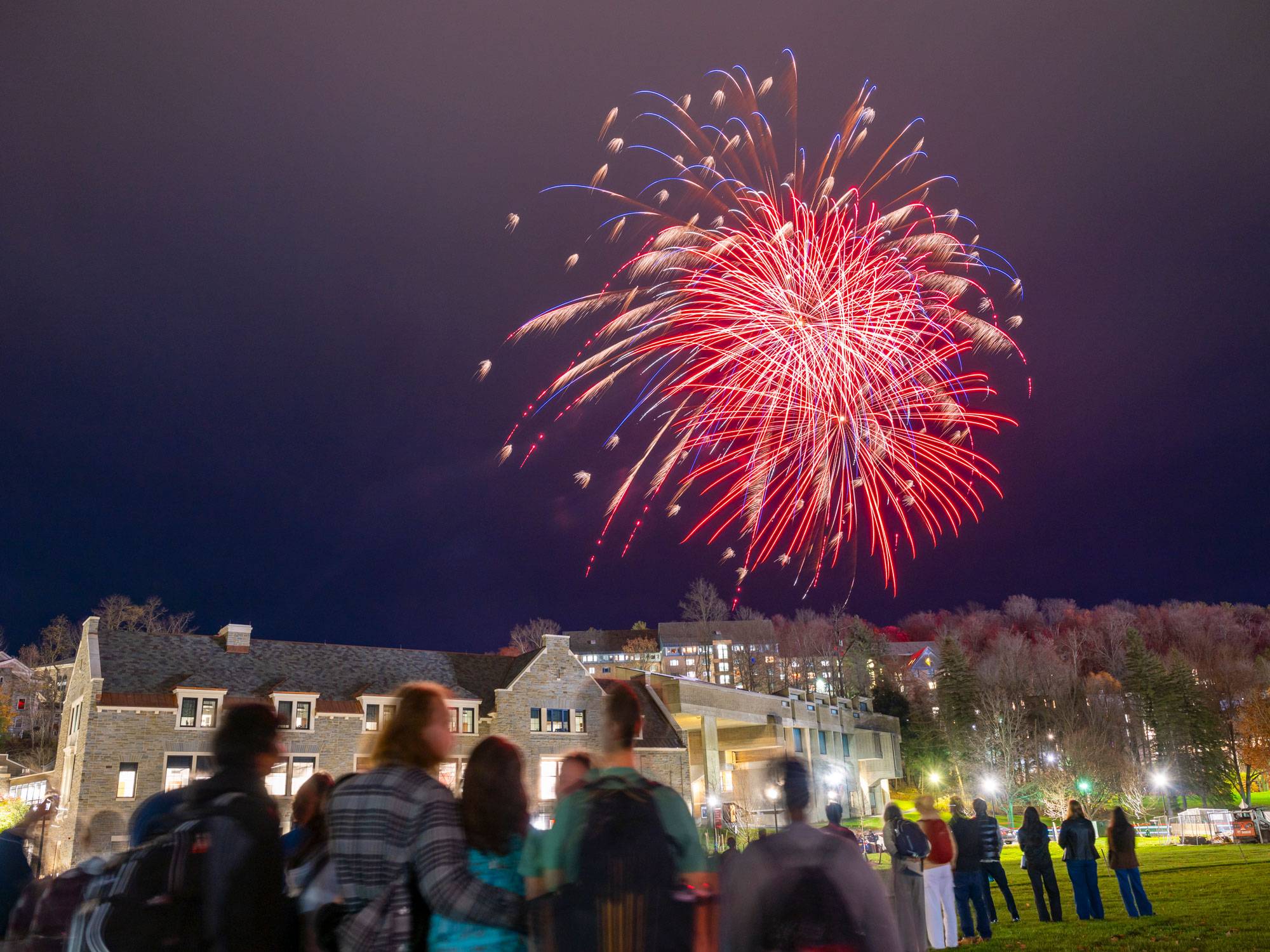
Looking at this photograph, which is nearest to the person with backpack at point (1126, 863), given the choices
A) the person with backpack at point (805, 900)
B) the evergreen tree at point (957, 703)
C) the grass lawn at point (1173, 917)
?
the grass lawn at point (1173, 917)

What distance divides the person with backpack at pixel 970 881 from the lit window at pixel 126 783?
99.9ft

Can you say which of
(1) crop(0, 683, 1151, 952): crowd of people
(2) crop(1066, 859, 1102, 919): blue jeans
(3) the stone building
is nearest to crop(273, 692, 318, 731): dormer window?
(3) the stone building

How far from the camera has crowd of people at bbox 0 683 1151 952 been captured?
3.55m

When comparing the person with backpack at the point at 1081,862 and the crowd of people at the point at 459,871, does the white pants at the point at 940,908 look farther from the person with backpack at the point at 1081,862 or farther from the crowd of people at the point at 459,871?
the crowd of people at the point at 459,871

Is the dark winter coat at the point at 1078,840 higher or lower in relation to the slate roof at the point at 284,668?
lower

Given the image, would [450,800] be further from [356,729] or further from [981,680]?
[981,680]

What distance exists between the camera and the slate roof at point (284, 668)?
114 feet

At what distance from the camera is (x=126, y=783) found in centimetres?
3173

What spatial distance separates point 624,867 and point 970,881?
9.29 metres

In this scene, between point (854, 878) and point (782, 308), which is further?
point (782, 308)

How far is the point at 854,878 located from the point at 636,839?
1.15 m

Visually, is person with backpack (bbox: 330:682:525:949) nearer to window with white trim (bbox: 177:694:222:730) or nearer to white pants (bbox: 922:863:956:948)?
white pants (bbox: 922:863:956:948)

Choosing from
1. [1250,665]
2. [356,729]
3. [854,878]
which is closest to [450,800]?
[854,878]

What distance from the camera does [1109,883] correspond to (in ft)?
57.2
